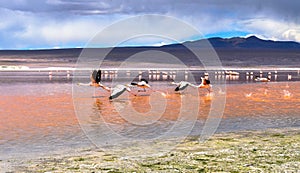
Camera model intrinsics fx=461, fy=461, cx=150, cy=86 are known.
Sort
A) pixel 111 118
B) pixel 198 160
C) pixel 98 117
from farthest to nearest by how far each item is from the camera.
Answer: pixel 98 117, pixel 111 118, pixel 198 160

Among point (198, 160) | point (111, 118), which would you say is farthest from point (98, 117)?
point (198, 160)

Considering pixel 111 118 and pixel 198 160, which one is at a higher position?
pixel 111 118

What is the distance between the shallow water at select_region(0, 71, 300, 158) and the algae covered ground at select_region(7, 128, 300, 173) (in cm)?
150

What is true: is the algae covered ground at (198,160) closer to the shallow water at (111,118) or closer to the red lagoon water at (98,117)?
the shallow water at (111,118)

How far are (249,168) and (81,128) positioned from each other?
7.11 meters

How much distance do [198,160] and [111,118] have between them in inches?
300

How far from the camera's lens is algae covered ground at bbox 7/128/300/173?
8203mm

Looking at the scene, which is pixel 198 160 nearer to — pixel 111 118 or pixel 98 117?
pixel 111 118

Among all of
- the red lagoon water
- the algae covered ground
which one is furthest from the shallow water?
the algae covered ground

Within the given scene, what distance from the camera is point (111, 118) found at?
16.1 meters

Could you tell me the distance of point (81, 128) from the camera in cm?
1405

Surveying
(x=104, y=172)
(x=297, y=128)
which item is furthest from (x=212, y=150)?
(x=297, y=128)

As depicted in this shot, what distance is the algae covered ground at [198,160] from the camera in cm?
820

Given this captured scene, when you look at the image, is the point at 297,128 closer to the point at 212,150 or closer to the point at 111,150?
the point at 212,150
